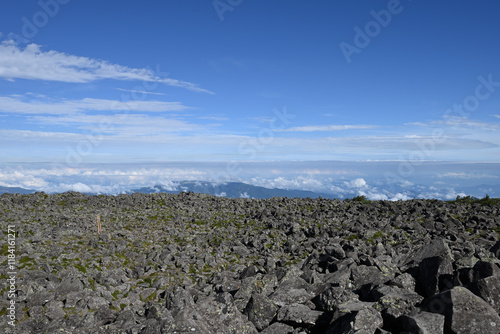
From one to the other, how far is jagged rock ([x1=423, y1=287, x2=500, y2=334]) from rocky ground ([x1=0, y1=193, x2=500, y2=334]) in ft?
0.10

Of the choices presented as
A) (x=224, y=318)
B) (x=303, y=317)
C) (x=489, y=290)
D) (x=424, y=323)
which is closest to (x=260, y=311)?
(x=224, y=318)

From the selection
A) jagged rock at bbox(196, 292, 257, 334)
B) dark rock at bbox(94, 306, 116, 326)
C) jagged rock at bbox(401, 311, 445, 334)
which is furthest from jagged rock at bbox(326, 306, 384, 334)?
dark rock at bbox(94, 306, 116, 326)

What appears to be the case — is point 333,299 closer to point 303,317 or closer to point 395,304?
point 303,317

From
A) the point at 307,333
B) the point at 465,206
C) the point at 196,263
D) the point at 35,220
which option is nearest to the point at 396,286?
the point at 307,333

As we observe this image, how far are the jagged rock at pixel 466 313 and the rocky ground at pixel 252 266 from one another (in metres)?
0.03

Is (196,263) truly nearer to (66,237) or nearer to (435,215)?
(66,237)

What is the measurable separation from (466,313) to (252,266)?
37.7ft

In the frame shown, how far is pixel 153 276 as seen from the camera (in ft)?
65.2

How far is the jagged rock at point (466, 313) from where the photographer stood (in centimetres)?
982

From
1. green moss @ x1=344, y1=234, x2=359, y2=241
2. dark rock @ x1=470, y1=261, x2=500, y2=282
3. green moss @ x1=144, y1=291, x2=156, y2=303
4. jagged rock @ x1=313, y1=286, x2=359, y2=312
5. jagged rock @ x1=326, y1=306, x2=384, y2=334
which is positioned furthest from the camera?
green moss @ x1=344, y1=234, x2=359, y2=241

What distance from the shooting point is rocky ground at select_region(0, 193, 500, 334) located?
11.2 m

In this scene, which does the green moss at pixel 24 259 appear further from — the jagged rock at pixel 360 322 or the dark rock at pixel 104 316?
the jagged rock at pixel 360 322

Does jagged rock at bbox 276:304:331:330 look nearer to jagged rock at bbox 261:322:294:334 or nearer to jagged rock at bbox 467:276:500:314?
jagged rock at bbox 261:322:294:334

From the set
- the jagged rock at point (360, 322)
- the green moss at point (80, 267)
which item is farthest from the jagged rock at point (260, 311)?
the green moss at point (80, 267)
